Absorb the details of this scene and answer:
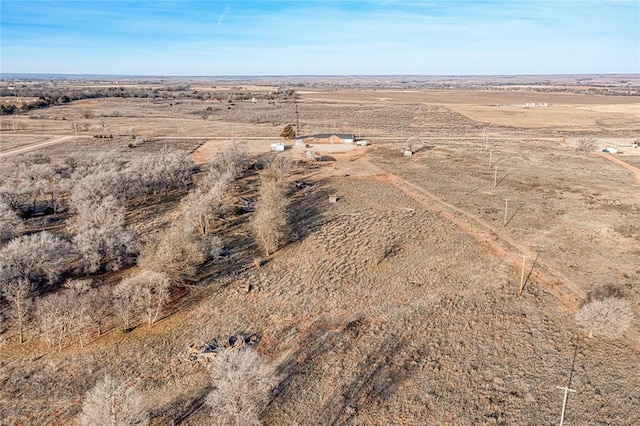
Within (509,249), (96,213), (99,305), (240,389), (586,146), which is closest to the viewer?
(240,389)

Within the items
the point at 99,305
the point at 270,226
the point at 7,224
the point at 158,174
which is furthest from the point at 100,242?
the point at 158,174

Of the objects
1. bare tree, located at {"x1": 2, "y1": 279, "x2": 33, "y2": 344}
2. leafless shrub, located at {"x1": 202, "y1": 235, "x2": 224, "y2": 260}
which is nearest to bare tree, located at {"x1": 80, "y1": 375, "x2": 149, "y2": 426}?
bare tree, located at {"x1": 2, "y1": 279, "x2": 33, "y2": 344}

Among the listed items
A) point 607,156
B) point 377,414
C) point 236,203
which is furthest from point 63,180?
point 607,156

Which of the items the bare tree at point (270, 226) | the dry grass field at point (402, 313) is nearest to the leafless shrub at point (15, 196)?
the dry grass field at point (402, 313)

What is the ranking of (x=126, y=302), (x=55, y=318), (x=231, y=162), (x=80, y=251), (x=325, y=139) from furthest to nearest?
(x=325, y=139) < (x=231, y=162) < (x=80, y=251) < (x=126, y=302) < (x=55, y=318)

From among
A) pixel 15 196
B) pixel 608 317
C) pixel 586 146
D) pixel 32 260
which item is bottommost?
pixel 608 317

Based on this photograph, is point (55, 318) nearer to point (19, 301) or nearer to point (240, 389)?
point (19, 301)
